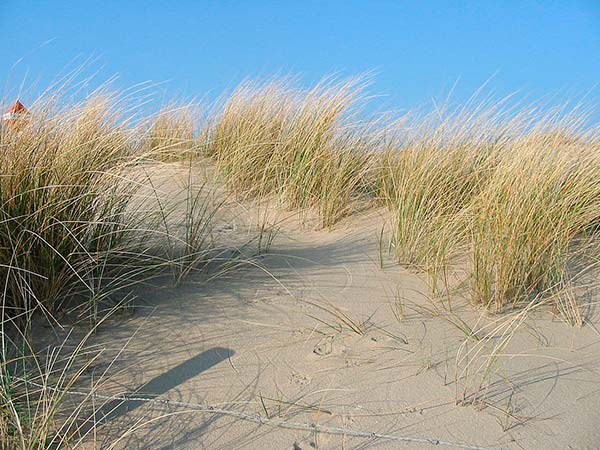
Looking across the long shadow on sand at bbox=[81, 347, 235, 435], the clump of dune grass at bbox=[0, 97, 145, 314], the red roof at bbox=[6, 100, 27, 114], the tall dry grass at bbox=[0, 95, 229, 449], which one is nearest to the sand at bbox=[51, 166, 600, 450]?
the long shadow on sand at bbox=[81, 347, 235, 435]

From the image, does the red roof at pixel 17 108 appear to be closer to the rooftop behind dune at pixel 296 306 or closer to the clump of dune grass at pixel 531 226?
the rooftop behind dune at pixel 296 306

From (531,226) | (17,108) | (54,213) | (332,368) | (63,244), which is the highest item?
(17,108)

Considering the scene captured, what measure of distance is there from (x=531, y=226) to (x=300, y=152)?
188 cm

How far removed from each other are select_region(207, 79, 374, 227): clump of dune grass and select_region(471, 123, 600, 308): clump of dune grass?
113 cm

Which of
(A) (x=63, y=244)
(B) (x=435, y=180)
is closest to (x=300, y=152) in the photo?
(B) (x=435, y=180)

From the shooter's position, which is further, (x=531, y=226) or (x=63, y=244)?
(x=531, y=226)

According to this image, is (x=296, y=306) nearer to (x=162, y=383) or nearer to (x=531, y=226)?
(x=162, y=383)

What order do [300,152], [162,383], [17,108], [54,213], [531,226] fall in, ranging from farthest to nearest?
1. [300,152]
2. [17,108]
3. [531,226]
4. [54,213]
5. [162,383]

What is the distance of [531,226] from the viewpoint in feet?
8.99

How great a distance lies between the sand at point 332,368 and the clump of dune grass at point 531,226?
17cm

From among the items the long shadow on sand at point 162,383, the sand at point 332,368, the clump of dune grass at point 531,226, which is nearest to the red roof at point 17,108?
the sand at point 332,368

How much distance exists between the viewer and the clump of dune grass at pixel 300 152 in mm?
3975

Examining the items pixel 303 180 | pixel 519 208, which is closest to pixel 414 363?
pixel 519 208

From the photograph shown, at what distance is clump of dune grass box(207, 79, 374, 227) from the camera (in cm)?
397
